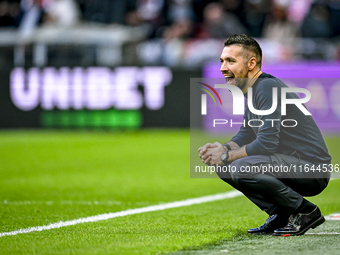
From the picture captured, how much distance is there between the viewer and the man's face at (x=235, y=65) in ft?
12.7

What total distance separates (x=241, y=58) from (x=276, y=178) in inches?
33.3

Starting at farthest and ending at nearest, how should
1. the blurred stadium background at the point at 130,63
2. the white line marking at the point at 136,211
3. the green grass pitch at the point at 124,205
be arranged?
the blurred stadium background at the point at 130,63, the white line marking at the point at 136,211, the green grass pitch at the point at 124,205

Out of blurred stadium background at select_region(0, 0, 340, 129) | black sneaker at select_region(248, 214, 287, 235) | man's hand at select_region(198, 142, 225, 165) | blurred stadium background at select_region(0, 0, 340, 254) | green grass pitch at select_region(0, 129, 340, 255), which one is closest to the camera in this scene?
green grass pitch at select_region(0, 129, 340, 255)

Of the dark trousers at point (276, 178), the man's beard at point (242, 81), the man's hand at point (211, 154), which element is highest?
the man's beard at point (242, 81)

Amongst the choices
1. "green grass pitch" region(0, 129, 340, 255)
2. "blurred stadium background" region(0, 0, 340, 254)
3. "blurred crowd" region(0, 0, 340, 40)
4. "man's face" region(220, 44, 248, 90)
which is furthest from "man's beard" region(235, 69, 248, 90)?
"blurred crowd" region(0, 0, 340, 40)

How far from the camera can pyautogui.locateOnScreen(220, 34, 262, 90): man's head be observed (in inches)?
153

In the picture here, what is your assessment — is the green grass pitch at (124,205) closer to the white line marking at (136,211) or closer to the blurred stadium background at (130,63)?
the white line marking at (136,211)

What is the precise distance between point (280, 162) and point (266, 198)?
10.4 inches

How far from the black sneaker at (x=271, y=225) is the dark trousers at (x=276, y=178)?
0.16 feet

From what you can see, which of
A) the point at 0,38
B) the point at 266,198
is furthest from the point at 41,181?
→ the point at 0,38

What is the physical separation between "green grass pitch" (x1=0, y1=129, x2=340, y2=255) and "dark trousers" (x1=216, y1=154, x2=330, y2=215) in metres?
0.25

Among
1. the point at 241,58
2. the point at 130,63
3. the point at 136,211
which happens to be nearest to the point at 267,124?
the point at 241,58

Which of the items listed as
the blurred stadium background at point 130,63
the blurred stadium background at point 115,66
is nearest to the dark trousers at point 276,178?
the blurred stadium background at point 130,63

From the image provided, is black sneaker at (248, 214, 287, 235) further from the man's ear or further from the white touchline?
the white touchline
